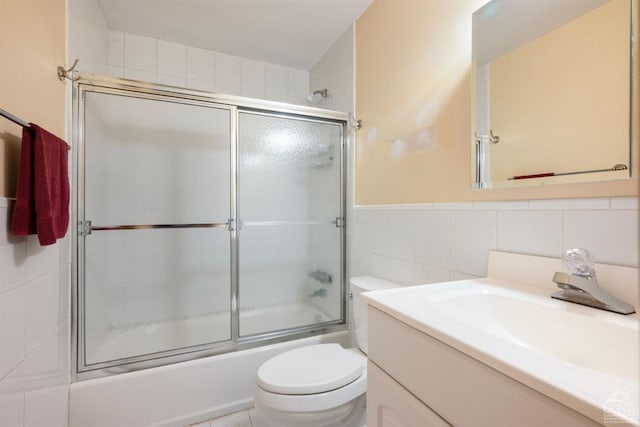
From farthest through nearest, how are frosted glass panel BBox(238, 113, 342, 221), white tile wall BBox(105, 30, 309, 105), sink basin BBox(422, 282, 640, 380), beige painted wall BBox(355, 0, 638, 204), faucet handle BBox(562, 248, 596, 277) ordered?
1. white tile wall BBox(105, 30, 309, 105)
2. frosted glass panel BBox(238, 113, 342, 221)
3. beige painted wall BBox(355, 0, 638, 204)
4. faucet handle BBox(562, 248, 596, 277)
5. sink basin BBox(422, 282, 640, 380)

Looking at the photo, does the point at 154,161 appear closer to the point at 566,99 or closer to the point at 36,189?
the point at 36,189

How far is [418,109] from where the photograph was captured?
135 centimetres

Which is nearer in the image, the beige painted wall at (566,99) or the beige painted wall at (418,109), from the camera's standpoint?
the beige painted wall at (566,99)

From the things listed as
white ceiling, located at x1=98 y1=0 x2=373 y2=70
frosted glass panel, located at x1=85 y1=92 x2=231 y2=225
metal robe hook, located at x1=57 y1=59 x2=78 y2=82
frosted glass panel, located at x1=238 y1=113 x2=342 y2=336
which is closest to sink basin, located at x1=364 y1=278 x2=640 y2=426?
frosted glass panel, located at x1=238 y1=113 x2=342 y2=336

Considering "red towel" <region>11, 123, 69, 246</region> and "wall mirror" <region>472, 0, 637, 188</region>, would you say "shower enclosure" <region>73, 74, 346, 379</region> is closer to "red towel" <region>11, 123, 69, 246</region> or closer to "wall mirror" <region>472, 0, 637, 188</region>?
"red towel" <region>11, 123, 69, 246</region>

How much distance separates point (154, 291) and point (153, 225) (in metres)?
0.38

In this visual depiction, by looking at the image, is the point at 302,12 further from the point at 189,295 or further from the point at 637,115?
the point at 189,295

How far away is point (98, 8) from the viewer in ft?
5.54

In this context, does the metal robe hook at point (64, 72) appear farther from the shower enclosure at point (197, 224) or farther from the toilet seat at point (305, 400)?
the toilet seat at point (305, 400)

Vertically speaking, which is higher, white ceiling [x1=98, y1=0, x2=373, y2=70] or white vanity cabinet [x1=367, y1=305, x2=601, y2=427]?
white ceiling [x1=98, y1=0, x2=373, y2=70]

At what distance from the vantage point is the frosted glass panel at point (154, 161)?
1.38m

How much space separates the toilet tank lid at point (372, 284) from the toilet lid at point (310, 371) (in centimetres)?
32

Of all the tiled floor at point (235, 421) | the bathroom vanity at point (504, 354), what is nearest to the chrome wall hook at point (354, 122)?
the bathroom vanity at point (504, 354)

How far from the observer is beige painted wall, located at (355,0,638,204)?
111 cm
